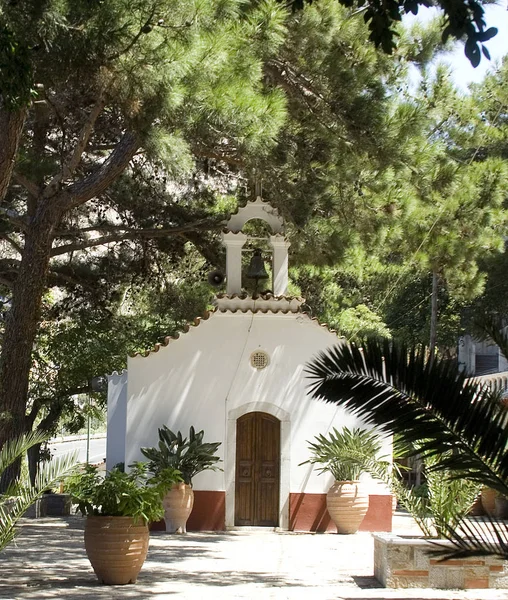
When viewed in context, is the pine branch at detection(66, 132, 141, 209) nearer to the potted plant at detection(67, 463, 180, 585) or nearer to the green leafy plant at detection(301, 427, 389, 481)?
the green leafy plant at detection(301, 427, 389, 481)

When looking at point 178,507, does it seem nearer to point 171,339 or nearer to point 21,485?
point 171,339

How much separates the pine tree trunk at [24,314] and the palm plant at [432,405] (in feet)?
33.1

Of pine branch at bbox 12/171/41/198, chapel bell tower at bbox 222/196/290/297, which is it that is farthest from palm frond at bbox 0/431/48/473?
chapel bell tower at bbox 222/196/290/297

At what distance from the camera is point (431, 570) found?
35.7 ft

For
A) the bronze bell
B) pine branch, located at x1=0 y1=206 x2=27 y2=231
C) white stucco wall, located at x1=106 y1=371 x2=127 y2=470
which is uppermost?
pine branch, located at x1=0 y1=206 x2=27 y2=231

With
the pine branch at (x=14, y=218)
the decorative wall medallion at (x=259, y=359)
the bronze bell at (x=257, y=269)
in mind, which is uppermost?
the pine branch at (x=14, y=218)

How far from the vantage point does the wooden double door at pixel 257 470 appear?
697 inches

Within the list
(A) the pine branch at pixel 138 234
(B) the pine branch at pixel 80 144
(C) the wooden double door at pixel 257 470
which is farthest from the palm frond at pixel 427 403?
(A) the pine branch at pixel 138 234

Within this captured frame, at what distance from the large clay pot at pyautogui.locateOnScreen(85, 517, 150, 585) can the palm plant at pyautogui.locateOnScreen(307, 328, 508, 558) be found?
4353 millimetres

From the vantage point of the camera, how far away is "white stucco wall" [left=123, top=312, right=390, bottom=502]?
17719mm

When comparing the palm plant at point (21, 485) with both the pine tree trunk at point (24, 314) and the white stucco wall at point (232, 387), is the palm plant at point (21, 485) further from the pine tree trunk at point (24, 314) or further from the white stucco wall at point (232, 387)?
the white stucco wall at point (232, 387)

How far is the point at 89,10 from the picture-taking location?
10.3 metres

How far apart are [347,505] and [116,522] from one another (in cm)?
741

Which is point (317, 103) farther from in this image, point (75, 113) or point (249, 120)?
point (75, 113)
